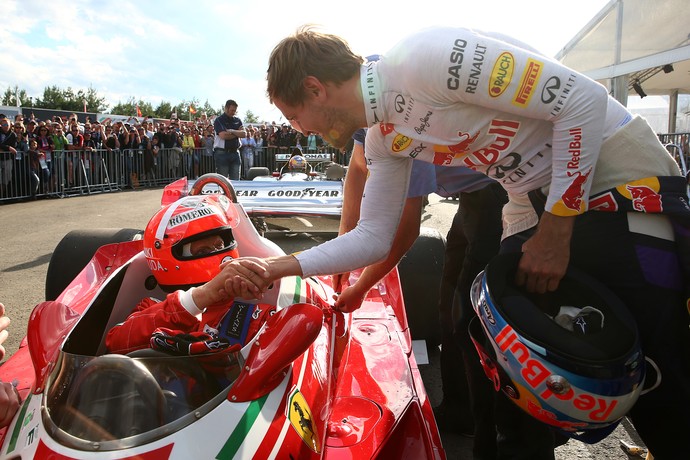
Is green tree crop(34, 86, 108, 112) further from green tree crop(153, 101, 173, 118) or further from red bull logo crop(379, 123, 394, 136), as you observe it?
red bull logo crop(379, 123, 394, 136)

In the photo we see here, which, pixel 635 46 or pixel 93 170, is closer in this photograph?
pixel 635 46

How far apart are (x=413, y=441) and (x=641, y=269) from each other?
103 centimetres

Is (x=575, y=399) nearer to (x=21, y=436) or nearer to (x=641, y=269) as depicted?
(x=641, y=269)

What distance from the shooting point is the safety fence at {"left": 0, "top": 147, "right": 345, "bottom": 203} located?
38.8 feet

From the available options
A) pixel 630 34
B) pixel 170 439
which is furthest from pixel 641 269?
pixel 630 34

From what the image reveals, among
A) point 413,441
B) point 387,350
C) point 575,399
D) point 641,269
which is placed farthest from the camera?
point 387,350

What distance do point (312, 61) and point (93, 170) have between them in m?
14.4

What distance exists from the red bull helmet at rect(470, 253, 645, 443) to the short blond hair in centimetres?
74

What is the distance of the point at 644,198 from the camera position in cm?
149

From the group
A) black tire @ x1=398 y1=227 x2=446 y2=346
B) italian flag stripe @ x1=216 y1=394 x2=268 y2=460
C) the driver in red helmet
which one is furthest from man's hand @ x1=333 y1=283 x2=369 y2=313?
black tire @ x1=398 y1=227 x2=446 y2=346

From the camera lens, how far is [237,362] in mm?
1813

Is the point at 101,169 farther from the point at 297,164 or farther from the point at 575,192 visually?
the point at 575,192

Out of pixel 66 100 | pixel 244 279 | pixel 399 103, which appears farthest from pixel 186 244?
pixel 66 100

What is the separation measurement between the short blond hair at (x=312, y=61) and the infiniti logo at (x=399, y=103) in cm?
17
